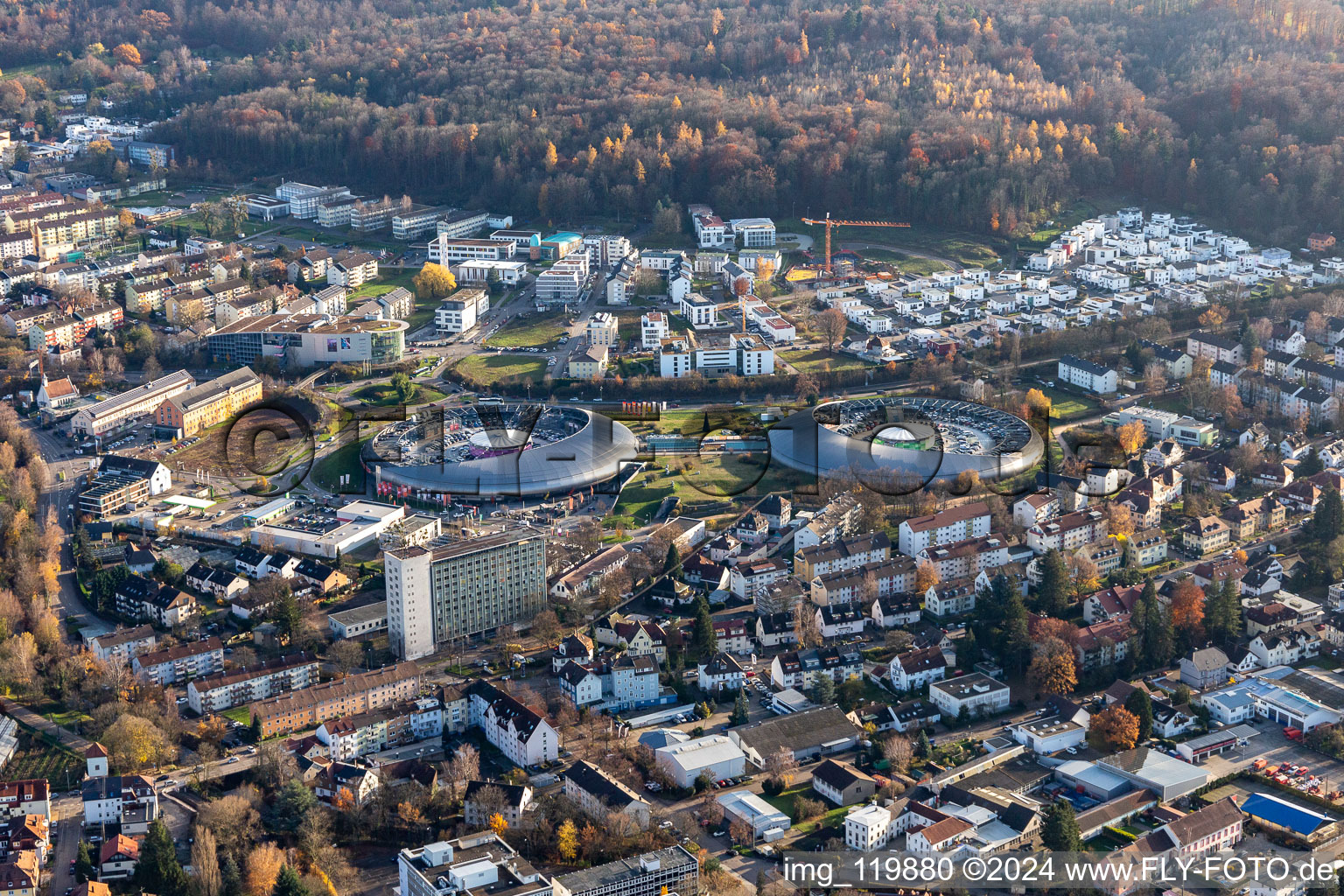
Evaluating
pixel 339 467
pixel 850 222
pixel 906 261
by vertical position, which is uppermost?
pixel 850 222

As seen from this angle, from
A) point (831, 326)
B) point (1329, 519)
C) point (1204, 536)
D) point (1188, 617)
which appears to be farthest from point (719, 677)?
point (831, 326)

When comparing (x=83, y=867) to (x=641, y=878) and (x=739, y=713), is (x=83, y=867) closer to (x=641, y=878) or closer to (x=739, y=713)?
(x=641, y=878)

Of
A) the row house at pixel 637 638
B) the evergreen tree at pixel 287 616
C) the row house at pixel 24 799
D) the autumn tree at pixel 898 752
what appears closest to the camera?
the row house at pixel 24 799

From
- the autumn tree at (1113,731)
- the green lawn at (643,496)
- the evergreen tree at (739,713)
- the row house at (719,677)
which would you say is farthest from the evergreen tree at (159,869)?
the green lawn at (643,496)

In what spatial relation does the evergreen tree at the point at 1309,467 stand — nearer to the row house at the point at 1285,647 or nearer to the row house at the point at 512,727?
the row house at the point at 1285,647

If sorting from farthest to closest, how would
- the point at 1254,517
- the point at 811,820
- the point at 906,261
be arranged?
1. the point at 906,261
2. the point at 1254,517
3. the point at 811,820

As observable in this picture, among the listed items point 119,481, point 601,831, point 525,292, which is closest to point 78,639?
point 119,481
